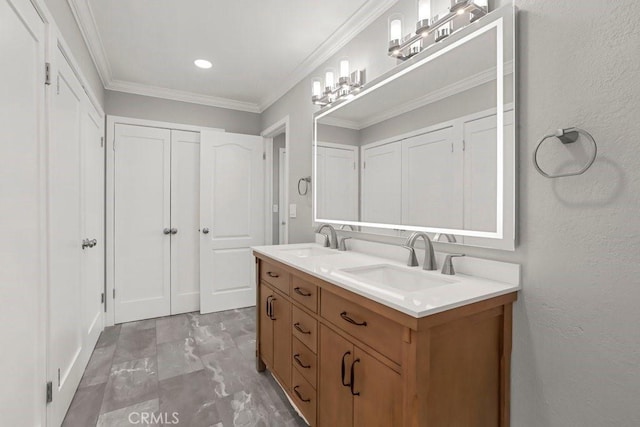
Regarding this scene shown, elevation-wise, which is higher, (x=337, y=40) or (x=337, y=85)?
(x=337, y=40)

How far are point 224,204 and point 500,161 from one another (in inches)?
114

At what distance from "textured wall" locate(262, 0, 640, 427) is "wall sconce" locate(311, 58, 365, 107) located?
3.39 ft

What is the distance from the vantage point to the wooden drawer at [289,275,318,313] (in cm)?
146

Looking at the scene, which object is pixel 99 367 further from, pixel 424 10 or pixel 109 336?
pixel 424 10

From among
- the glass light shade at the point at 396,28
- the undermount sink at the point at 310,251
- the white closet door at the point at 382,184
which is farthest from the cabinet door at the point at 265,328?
the glass light shade at the point at 396,28

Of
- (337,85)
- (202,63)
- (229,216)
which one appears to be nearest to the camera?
(337,85)

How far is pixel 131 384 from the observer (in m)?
2.03

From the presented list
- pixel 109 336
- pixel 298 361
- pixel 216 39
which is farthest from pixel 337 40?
pixel 109 336

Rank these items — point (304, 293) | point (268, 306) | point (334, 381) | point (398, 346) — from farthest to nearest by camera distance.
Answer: point (268, 306) → point (304, 293) → point (334, 381) → point (398, 346)

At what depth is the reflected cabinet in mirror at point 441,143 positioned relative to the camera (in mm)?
1223

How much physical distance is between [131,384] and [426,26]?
272 centimetres

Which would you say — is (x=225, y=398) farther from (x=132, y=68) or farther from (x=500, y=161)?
(x=132, y=68)

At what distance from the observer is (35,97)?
1.34 m

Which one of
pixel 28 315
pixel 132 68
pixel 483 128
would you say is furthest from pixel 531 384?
pixel 132 68
